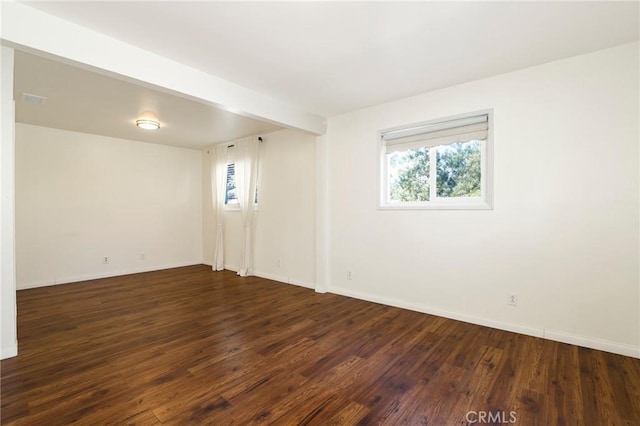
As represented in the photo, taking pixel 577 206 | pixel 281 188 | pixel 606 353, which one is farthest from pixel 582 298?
pixel 281 188

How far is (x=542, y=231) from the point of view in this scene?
106 inches

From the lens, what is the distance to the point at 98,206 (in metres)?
5.23

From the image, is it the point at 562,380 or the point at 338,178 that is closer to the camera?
the point at 562,380

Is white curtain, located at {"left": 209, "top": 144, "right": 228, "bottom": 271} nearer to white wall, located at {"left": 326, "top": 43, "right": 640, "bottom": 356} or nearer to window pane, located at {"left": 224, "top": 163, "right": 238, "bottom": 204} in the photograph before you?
window pane, located at {"left": 224, "top": 163, "right": 238, "bottom": 204}

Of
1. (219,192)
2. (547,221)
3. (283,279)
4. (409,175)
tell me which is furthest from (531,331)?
(219,192)

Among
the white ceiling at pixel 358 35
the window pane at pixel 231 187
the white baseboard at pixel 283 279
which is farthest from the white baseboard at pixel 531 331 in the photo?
the window pane at pixel 231 187

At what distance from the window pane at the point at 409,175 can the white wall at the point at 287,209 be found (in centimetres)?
128

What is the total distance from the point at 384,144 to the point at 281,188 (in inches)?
78.2

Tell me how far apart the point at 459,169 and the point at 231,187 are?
439cm

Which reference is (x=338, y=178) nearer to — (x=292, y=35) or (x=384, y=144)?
(x=384, y=144)

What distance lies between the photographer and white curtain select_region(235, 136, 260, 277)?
525 cm

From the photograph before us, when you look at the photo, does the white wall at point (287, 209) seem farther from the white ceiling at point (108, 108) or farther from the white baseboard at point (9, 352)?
the white baseboard at point (9, 352)

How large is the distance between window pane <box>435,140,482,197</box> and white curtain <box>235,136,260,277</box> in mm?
3192

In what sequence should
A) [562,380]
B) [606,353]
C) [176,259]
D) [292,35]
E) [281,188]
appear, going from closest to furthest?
1. [562,380]
2. [292,35]
3. [606,353]
4. [281,188]
5. [176,259]
